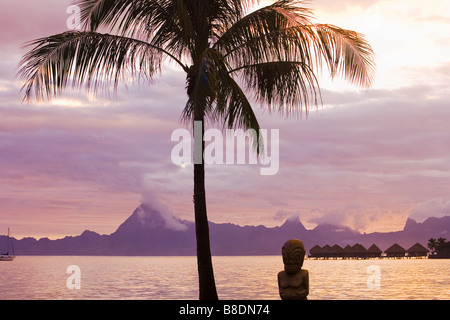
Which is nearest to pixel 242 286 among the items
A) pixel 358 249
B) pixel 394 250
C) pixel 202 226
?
pixel 202 226

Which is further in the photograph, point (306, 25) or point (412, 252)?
point (412, 252)

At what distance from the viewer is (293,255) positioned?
37.0 ft

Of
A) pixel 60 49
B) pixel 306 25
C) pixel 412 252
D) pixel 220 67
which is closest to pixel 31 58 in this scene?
pixel 60 49

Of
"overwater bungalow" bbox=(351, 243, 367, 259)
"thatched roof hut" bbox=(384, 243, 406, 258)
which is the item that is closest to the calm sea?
"overwater bungalow" bbox=(351, 243, 367, 259)

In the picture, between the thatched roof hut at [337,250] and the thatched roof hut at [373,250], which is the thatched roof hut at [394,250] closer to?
the thatched roof hut at [373,250]

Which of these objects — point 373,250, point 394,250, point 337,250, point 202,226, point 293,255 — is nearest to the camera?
point 293,255

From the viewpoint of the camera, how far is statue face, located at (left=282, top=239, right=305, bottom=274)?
11.3m

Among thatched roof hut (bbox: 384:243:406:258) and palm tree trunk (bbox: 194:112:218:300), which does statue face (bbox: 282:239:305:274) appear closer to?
palm tree trunk (bbox: 194:112:218:300)

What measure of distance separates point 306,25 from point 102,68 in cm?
541

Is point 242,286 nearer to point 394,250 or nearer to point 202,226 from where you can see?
point 202,226

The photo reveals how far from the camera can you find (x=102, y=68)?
643 inches
